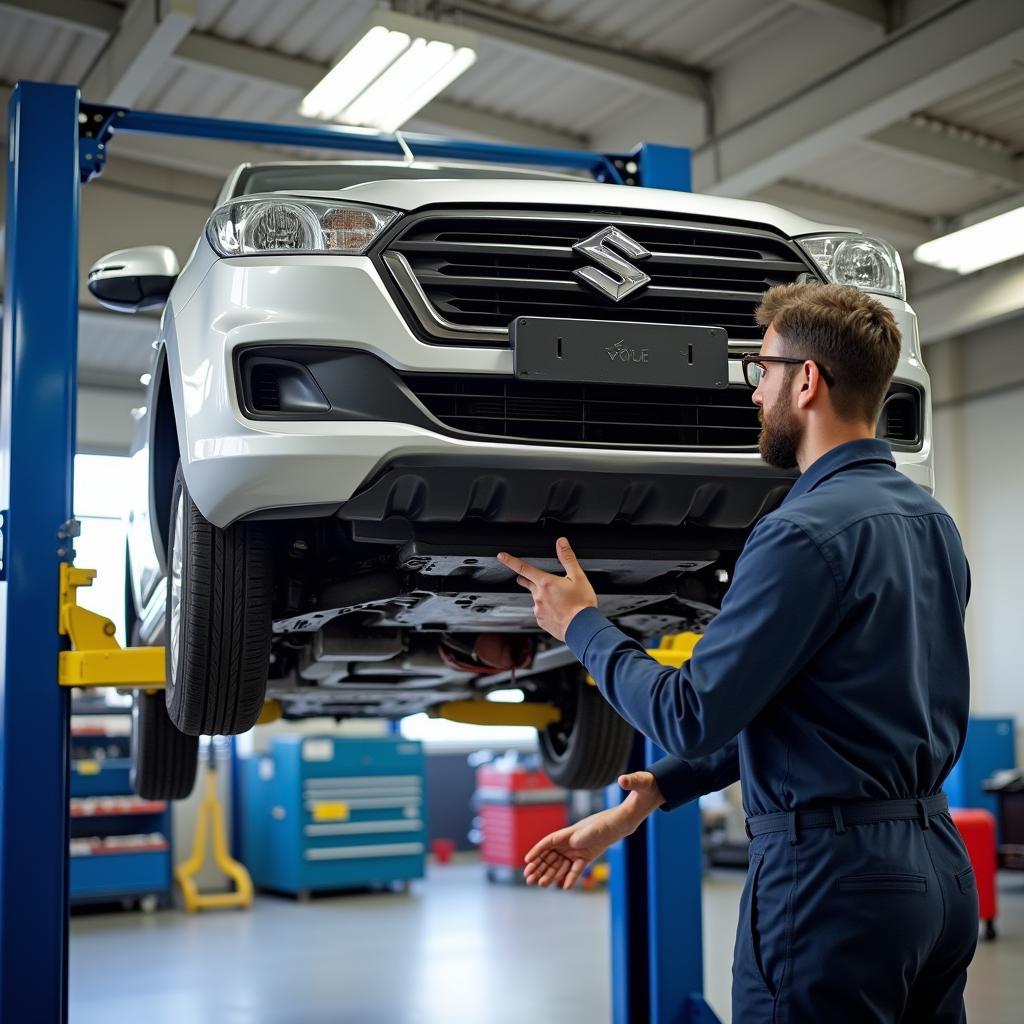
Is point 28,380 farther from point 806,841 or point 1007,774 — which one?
point 1007,774

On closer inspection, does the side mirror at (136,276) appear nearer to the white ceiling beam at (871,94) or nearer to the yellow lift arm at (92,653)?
the yellow lift arm at (92,653)

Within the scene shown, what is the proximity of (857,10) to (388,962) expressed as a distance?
19.9 ft

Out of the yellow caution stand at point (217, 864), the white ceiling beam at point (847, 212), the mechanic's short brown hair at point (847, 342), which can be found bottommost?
the yellow caution stand at point (217, 864)

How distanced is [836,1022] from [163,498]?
6.79ft

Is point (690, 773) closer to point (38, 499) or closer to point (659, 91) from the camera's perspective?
point (38, 499)

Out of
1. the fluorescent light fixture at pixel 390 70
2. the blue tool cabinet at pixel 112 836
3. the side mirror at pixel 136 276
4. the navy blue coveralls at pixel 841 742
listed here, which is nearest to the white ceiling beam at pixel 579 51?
Result: the fluorescent light fixture at pixel 390 70

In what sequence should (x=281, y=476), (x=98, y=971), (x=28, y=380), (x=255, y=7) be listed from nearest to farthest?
1. (x=281, y=476)
2. (x=28, y=380)
3. (x=98, y=971)
4. (x=255, y=7)

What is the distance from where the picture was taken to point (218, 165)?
9.53 m

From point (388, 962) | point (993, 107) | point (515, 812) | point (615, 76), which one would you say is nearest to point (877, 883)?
point (388, 962)

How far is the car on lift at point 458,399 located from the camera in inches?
89.1

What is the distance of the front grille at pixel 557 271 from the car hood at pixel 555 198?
1.0 inches

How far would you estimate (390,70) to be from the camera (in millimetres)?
6480

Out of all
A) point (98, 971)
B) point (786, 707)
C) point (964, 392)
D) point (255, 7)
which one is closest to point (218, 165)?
point (255, 7)

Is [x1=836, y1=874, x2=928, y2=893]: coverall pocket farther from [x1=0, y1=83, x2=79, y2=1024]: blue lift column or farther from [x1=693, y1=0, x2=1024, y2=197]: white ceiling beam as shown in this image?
[x1=693, y1=0, x2=1024, y2=197]: white ceiling beam
